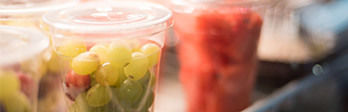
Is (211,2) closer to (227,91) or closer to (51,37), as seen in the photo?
(227,91)

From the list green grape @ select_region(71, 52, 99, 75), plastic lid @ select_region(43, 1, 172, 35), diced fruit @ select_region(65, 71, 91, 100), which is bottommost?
diced fruit @ select_region(65, 71, 91, 100)

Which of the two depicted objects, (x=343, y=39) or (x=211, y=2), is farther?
(x=343, y=39)

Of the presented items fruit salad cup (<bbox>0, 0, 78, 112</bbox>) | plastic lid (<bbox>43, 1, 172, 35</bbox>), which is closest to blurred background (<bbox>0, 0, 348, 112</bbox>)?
plastic lid (<bbox>43, 1, 172, 35</bbox>)

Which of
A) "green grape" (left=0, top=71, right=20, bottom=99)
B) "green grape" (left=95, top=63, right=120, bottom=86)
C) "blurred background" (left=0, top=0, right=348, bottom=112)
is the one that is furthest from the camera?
"blurred background" (left=0, top=0, right=348, bottom=112)

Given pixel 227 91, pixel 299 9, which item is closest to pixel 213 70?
pixel 227 91

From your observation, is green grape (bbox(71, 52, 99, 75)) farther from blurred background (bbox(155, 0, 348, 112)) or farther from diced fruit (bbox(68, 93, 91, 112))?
blurred background (bbox(155, 0, 348, 112))

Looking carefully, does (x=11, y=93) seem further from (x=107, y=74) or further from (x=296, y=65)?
(x=296, y=65)
